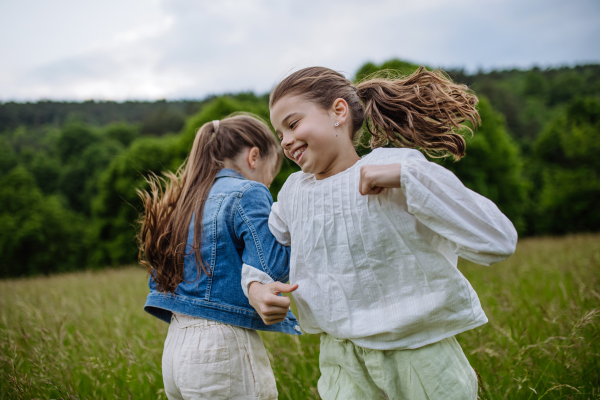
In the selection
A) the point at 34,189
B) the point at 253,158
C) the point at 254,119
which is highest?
the point at 254,119

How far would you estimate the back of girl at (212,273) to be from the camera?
1.57m

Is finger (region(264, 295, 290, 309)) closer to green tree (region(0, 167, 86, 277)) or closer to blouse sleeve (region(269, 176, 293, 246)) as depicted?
blouse sleeve (region(269, 176, 293, 246))

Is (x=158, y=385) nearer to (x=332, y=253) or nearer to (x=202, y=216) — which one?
(x=202, y=216)

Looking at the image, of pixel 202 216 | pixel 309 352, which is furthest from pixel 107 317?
pixel 202 216

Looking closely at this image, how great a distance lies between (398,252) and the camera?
1.28 meters

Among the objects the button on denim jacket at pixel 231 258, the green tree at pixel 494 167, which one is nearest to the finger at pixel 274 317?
the button on denim jacket at pixel 231 258

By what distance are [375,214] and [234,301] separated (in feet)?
2.53

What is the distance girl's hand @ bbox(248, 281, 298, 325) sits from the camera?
139cm

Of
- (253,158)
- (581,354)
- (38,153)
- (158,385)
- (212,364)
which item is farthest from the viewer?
(38,153)

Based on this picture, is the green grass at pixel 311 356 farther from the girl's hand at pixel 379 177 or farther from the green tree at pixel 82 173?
the green tree at pixel 82 173

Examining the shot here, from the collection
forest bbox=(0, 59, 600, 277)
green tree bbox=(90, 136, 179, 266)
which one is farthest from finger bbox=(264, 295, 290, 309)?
green tree bbox=(90, 136, 179, 266)

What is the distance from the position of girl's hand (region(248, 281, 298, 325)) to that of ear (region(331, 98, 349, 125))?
2.17ft

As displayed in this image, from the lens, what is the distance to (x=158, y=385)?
256 cm

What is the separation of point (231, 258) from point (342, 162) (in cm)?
67
